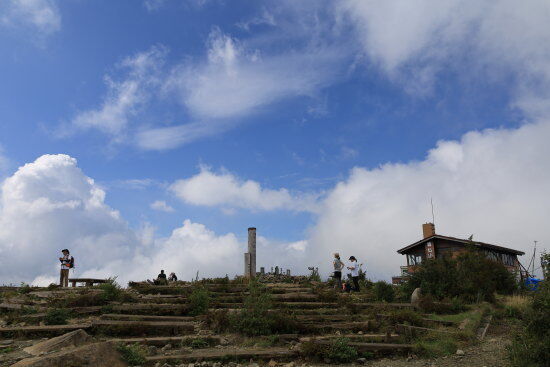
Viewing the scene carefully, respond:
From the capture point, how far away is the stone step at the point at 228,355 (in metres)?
8.02

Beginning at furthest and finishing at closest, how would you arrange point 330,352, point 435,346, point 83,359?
point 435,346
point 330,352
point 83,359

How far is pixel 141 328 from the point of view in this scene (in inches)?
406

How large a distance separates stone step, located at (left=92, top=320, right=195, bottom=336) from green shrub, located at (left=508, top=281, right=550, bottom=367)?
729 cm

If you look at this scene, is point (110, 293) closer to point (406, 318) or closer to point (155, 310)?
point (155, 310)

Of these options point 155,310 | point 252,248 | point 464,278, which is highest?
point 252,248

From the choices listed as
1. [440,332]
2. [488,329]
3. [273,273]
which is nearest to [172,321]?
[440,332]

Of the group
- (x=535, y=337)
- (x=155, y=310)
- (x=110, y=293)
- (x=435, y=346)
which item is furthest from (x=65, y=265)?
(x=535, y=337)

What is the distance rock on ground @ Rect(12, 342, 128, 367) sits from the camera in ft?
21.2

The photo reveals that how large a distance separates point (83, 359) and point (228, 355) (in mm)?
2826

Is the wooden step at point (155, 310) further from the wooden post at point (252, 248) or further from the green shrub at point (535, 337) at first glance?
the green shrub at point (535, 337)

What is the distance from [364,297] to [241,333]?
273 inches

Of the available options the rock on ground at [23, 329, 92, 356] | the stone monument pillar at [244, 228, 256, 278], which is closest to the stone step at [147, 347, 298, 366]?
the rock on ground at [23, 329, 92, 356]

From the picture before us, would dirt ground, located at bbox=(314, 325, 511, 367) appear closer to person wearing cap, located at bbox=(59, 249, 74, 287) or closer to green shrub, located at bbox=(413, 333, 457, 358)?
green shrub, located at bbox=(413, 333, 457, 358)

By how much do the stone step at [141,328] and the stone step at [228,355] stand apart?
67.0 inches
